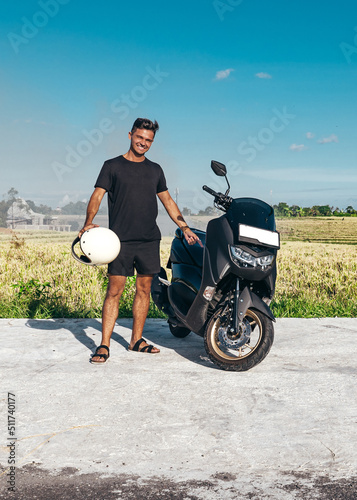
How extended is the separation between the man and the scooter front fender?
775 mm

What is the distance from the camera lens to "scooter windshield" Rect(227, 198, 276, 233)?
4199 mm

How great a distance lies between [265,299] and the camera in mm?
4457

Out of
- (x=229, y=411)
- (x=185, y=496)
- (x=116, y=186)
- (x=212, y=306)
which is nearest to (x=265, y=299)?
(x=212, y=306)

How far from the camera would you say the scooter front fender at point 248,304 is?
4109mm

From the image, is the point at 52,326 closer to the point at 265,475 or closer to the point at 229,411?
the point at 229,411

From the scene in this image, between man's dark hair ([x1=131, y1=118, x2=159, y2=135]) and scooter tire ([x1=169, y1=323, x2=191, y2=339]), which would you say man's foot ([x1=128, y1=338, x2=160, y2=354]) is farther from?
man's dark hair ([x1=131, y1=118, x2=159, y2=135])

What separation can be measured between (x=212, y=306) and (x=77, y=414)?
4.94 feet

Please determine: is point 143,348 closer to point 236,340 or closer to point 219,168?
point 236,340

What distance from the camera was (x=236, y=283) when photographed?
13.9 ft

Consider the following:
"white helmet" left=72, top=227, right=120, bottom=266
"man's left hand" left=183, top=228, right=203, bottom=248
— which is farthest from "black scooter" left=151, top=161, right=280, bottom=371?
"white helmet" left=72, top=227, right=120, bottom=266

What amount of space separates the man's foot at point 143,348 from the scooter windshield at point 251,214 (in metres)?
1.33

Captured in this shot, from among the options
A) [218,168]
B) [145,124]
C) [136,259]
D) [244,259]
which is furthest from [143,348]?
[145,124]

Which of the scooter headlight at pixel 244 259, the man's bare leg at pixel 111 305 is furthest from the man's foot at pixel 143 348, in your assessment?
the scooter headlight at pixel 244 259

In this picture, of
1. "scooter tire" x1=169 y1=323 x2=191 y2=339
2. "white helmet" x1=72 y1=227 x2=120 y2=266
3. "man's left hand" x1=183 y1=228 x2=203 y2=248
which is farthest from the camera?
"scooter tire" x1=169 y1=323 x2=191 y2=339
